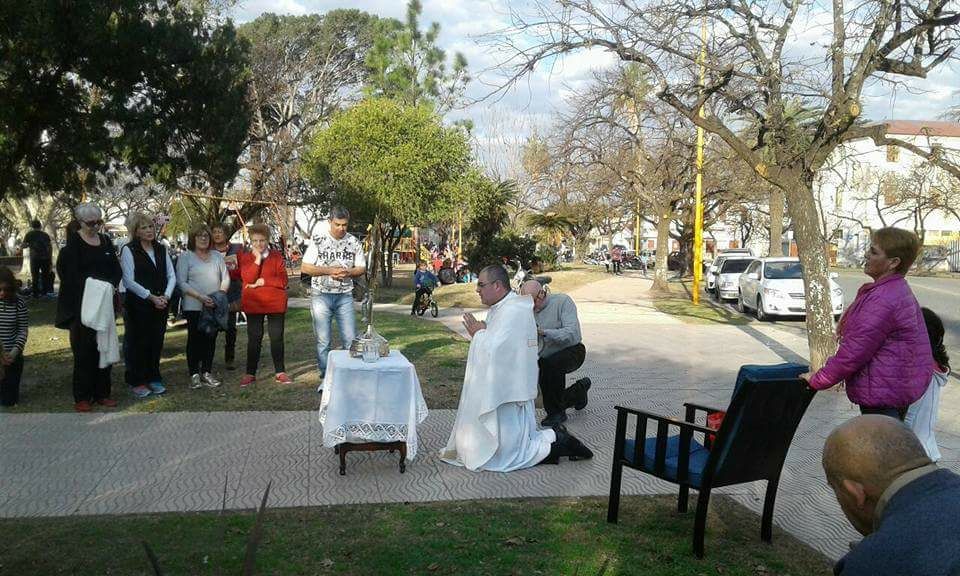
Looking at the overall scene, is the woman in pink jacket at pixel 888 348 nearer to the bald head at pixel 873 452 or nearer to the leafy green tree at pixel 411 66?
the bald head at pixel 873 452

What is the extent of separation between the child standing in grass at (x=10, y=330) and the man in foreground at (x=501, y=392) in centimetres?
436

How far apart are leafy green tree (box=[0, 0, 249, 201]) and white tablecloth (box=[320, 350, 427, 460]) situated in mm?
12129

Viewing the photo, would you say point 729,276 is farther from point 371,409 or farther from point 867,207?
point 867,207

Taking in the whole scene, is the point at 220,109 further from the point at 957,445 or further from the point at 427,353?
the point at 957,445

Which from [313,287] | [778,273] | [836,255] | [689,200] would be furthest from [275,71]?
[836,255]

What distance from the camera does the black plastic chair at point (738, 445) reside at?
438 cm

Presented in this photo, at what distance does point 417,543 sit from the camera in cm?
458

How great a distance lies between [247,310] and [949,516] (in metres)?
A: 7.89

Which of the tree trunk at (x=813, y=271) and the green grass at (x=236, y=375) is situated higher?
the tree trunk at (x=813, y=271)

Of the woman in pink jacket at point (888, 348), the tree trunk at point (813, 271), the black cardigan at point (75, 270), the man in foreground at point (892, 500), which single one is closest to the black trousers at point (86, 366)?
the black cardigan at point (75, 270)

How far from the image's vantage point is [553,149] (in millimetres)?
28609

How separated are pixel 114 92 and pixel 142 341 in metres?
10.5

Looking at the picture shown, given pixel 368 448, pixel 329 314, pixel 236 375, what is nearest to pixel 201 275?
pixel 236 375

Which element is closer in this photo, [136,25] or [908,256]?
[908,256]
